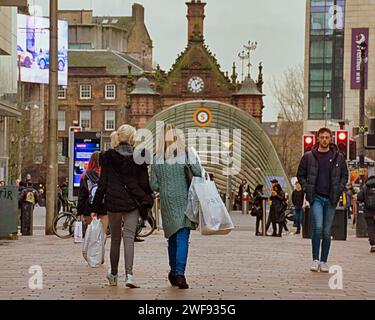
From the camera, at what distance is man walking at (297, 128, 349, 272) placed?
14.6 meters

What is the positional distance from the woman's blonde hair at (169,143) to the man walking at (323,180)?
2.51 m

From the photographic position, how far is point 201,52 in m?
103

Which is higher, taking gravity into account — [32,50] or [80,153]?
[32,50]

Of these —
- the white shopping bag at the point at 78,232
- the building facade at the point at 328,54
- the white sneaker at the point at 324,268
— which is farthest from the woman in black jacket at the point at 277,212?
the building facade at the point at 328,54

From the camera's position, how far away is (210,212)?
12.3m

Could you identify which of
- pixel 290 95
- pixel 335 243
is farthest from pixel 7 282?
pixel 290 95

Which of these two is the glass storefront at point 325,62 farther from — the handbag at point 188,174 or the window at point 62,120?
the handbag at point 188,174

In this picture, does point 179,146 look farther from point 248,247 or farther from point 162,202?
point 248,247

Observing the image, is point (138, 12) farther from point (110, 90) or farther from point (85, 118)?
point (85, 118)

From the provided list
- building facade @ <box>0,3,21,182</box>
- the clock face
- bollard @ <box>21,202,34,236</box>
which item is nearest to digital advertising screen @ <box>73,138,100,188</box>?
bollard @ <box>21,202,34,236</box>

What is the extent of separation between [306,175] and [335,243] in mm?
10319

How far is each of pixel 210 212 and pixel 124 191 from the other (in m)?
1.00

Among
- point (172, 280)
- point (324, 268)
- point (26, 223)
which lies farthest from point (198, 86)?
point (172, 280)

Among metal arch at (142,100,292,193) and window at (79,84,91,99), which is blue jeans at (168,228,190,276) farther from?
window at (79,84,91,99)
